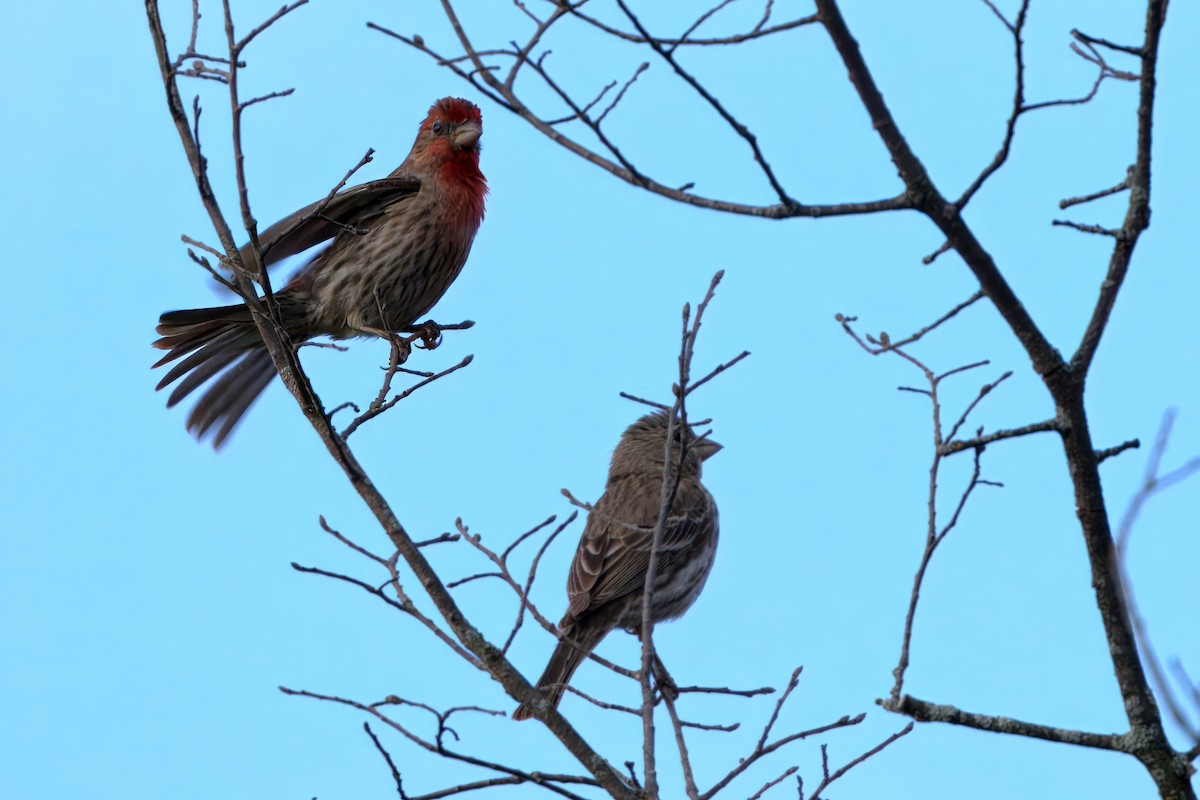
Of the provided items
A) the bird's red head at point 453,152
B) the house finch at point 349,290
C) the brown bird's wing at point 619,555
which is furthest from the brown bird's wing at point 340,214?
the brown bird's wing at point 619,555

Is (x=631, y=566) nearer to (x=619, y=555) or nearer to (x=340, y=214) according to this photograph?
(x=619, y=555)

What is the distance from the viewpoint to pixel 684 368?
12.1 ft

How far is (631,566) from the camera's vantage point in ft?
22.0

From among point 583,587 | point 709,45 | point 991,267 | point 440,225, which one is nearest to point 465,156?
point 440,225

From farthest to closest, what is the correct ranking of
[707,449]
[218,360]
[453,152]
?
[707,449]
[453,152]
[218,360]

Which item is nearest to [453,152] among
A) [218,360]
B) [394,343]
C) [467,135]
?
[467,135]

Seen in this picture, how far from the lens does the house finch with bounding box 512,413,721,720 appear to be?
21.9 feet

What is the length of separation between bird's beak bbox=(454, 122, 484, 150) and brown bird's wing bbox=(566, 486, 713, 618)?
Answer: 2.19 m

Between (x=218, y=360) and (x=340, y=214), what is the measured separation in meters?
0.94

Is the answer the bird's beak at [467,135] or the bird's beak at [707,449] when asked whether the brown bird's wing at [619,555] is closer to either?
the bird's beak at [707,449]

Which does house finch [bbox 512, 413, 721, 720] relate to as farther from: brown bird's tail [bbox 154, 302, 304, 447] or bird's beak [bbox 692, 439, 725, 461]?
brown bird's tail [bbox 154, 302, 304, 447]

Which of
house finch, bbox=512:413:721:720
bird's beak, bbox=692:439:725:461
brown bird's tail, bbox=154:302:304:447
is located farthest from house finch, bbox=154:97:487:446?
bird's beak, bbox=692:439:725:461

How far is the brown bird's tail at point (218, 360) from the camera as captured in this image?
631 cm

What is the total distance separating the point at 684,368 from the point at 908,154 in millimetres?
1170
